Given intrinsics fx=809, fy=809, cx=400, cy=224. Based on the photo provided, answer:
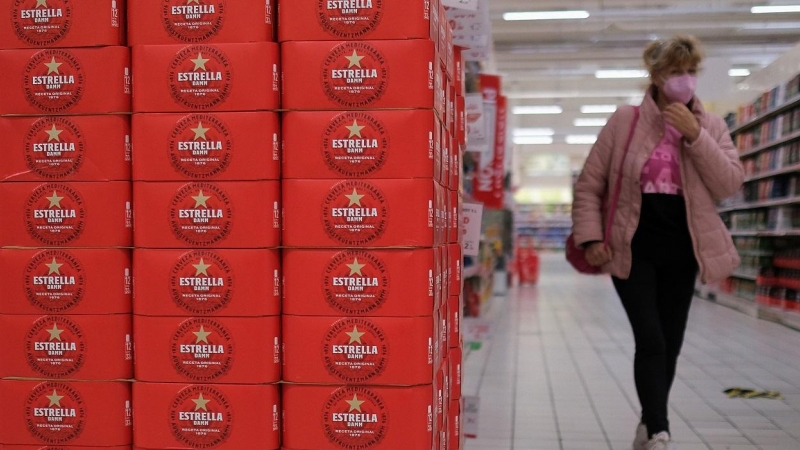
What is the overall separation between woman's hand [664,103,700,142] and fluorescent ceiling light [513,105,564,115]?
19.1 m

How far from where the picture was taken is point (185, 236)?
1.98m

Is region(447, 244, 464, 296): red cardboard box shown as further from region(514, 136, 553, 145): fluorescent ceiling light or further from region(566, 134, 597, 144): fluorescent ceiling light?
region(566, 134, 597, 144): fluorescent ceiling light

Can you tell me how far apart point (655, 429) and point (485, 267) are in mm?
5088

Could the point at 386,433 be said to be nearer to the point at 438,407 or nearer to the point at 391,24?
the point at 438,407

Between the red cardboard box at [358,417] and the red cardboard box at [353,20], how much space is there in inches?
33.5

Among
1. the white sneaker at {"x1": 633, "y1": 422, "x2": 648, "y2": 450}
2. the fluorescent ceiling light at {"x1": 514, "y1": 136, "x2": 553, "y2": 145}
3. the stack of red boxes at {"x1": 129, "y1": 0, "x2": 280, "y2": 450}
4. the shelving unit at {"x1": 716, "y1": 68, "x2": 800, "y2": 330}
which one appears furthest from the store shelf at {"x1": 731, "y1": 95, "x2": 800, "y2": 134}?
Result: the fluorescent ceiling light at {"x1": 514, "y1": 136, "x2": 553, "y2": 145}

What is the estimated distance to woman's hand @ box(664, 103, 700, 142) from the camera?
112 inches

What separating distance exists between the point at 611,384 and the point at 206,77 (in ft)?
12.0

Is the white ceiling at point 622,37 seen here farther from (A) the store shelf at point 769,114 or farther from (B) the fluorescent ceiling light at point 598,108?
(B) the fluorescent ceiling light at point 598,108

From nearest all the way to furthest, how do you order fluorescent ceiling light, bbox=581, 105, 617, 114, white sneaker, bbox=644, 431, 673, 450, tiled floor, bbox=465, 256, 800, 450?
white sneaker, bbox=644, 431, 673, 450, tiled floor, bbox=465, 256, 800, 450, fluorescent ceiling light, bbox=581, 105, 617, 114

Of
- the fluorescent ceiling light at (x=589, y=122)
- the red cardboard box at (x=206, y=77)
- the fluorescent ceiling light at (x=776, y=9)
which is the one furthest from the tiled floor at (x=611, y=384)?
the fluorescent ceiling light at (x=589, y=122)

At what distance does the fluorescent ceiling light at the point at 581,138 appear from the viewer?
26.1 meters

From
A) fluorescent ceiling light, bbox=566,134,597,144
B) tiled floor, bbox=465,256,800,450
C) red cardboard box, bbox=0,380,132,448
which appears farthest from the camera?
fluorescent ceiling light, bbox=566,134,597,144

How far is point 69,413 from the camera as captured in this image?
2033 millimetres
